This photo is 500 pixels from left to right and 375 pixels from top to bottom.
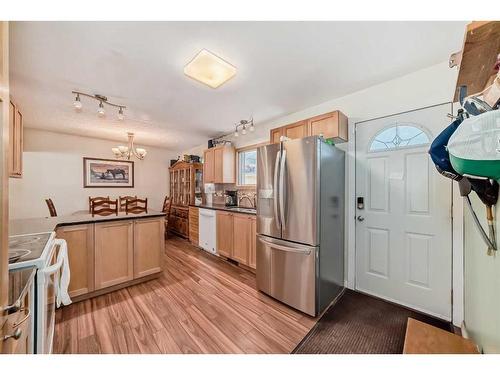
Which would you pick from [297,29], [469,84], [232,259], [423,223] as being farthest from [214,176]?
[469,84]

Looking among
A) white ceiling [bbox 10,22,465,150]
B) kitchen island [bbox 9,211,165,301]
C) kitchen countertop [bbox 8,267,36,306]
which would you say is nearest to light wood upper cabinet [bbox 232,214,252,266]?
kitchen island [bbox 9,211,165,301]

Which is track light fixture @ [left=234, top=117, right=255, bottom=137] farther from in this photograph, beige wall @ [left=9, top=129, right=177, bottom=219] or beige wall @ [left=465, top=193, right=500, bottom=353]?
beige wall @ [left=9, top=129, right=177, bottom=219]

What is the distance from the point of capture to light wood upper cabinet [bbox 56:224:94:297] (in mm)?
2029

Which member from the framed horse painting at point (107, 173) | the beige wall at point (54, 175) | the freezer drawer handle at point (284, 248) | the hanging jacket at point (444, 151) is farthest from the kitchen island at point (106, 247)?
the hanging jacket at point (444, 151)

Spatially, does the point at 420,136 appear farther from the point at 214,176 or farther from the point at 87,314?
the point at 87,314

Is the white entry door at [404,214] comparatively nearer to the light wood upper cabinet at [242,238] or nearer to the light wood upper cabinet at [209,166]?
the light wood upper cabinet at [242,238]

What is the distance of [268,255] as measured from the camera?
2.19 metres

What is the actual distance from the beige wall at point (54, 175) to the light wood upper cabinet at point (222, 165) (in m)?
2.48

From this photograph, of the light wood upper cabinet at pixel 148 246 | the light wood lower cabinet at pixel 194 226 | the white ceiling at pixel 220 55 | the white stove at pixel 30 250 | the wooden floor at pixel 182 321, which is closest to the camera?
the white stove at pixel 30 250

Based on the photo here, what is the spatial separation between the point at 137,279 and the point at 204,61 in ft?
8.71

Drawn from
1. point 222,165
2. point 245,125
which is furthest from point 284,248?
point 222,165

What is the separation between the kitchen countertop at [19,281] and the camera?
89 centimetres

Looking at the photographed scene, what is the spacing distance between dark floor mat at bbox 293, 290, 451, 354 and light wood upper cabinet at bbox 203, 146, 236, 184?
112 inches
